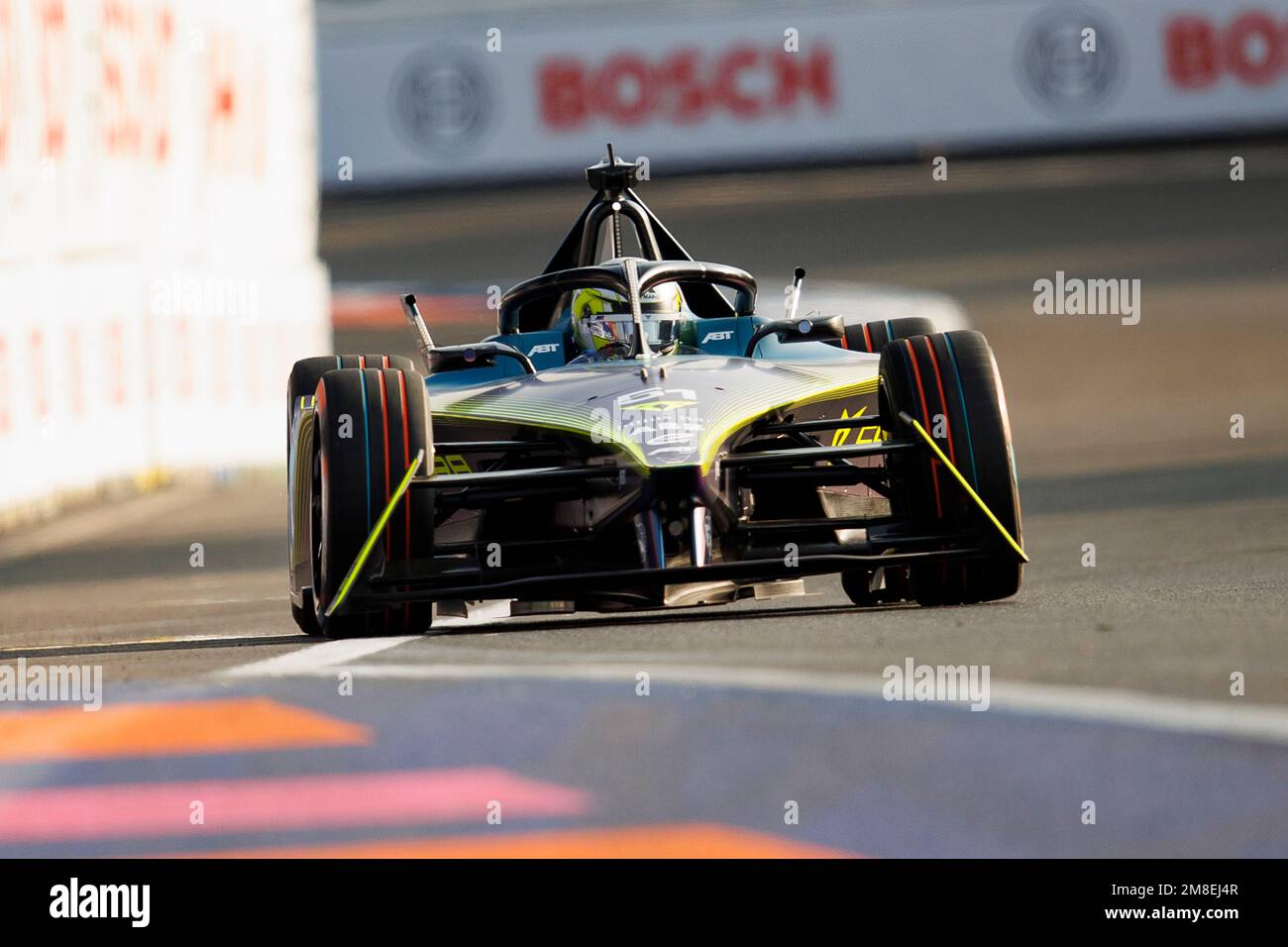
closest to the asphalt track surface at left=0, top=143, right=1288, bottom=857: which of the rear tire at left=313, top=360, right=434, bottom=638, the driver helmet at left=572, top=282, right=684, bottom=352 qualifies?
the rear tire at left=313, top=360, right=434, bottom=638

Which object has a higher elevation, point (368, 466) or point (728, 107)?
point (728, 107)

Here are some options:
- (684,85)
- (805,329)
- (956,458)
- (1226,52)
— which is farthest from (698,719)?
(1226,52)

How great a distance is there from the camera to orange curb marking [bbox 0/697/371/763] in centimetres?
546

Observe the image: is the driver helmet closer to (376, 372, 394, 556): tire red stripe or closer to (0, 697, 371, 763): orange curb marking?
(376, 372, 394, 556): tire red stripe

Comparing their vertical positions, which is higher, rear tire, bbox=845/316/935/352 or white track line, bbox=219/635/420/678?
rear tire, bbox=845/316/935/352

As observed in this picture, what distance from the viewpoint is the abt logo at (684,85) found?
3353 cm

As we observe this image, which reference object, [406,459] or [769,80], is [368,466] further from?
[769,80]

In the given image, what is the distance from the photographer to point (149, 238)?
17.0 m

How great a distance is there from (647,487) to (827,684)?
5.43 ft

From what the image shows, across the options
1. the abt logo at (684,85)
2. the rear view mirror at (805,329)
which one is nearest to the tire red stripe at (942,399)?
the rear view mirror at (805,329)

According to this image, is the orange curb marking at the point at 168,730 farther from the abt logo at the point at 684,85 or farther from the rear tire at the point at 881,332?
the abt logo at the point at 684,85

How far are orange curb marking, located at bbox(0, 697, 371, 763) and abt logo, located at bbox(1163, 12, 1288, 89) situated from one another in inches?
1132
